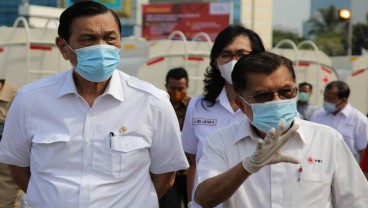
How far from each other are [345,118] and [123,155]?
6.74m

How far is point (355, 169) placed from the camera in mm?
3709

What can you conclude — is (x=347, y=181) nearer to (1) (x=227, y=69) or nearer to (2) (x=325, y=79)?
(1) (x=227, y=69)

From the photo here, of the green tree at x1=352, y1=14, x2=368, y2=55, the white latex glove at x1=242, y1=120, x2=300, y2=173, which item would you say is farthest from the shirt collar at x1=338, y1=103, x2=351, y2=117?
the green tree at x1=352, y1=14, x2=368, y2=55

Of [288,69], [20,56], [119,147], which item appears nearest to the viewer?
[288,69]

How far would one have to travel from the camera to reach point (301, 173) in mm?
3650

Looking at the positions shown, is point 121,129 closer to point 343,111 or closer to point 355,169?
point 355,169

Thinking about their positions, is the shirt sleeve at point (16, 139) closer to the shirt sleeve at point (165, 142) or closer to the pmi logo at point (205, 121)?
the shirt sleeve at point (165, 142)

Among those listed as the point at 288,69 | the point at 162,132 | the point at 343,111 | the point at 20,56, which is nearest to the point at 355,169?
the point at 288,69

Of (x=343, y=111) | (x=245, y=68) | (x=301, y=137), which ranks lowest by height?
(x=343, y=111)

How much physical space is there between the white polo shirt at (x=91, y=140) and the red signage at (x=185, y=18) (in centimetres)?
5397

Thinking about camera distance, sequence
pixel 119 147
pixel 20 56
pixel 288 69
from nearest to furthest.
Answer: pixel 288 69 < pixel 119 147 < pixel 20 56

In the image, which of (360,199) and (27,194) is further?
(27,194)

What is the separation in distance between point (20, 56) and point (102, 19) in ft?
25.6

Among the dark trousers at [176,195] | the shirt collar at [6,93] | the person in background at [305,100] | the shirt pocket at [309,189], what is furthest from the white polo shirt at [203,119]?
the person in background at [305,100]
